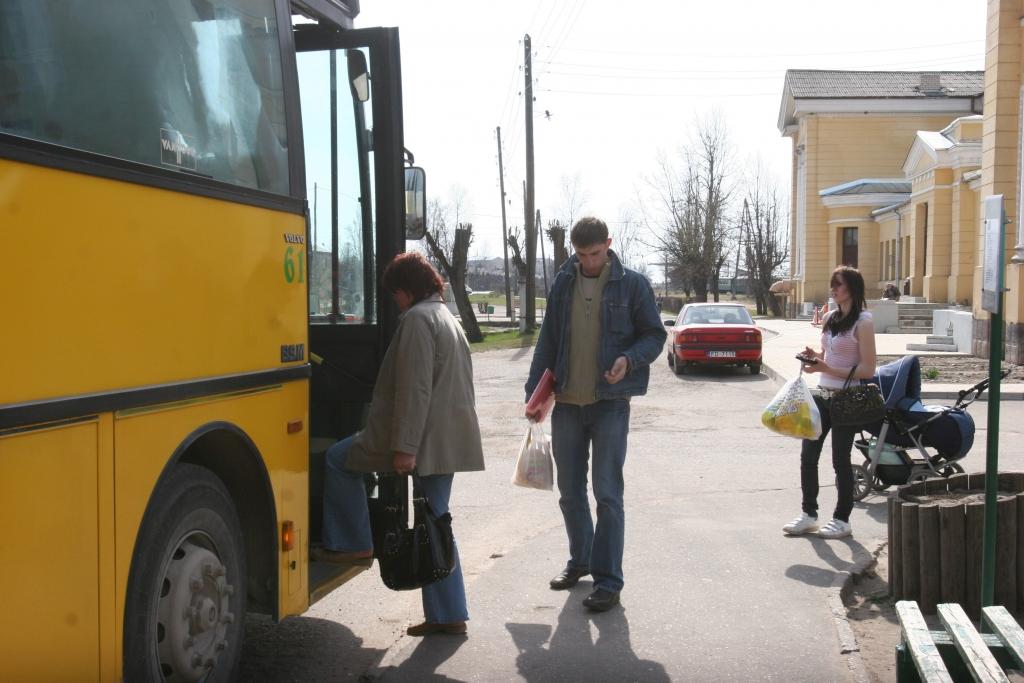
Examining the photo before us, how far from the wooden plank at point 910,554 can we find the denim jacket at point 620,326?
4.74ft

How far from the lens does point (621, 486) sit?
18.5 ft

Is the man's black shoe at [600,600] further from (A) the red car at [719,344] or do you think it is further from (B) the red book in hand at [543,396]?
(A) the red car at [719,344]

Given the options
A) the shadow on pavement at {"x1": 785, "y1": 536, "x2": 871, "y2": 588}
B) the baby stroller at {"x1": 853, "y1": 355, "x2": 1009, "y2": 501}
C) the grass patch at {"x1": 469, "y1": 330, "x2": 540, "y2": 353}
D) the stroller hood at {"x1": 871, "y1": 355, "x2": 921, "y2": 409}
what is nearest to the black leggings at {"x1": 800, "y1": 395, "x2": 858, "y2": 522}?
the shadow on pavement at {"x1": 785, "y1": 536, "x2": 871, "y2": 588}

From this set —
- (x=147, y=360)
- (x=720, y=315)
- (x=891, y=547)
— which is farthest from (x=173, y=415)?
(x=720, y=315)

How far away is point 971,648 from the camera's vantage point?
3.57m

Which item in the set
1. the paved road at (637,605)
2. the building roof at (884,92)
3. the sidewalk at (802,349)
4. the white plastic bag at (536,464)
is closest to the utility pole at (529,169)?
the sidewalk at (802,349)

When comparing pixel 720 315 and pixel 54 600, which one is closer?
pixel 54 600

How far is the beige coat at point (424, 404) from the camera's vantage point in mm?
Result: 4711

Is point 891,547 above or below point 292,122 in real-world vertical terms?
below

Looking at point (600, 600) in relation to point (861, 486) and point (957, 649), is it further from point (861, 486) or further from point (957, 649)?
point (861, 486)

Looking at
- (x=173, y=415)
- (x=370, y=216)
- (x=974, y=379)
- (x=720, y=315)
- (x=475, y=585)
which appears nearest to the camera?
(x=173, y=415)

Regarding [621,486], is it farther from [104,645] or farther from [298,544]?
[104,645]

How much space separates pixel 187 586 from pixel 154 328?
2.97 ft

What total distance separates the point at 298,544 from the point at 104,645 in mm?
1374
